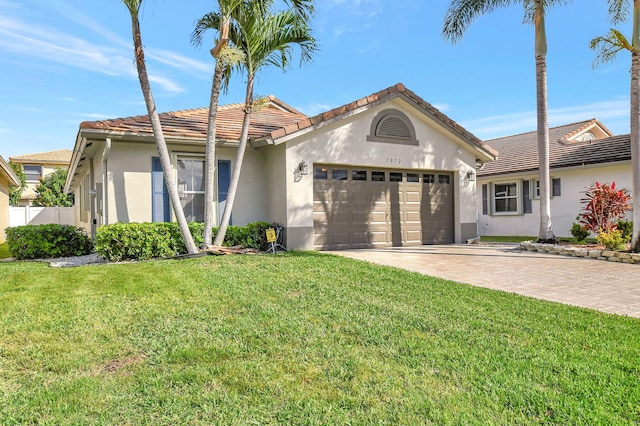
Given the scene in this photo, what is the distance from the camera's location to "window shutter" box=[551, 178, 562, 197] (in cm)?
1693

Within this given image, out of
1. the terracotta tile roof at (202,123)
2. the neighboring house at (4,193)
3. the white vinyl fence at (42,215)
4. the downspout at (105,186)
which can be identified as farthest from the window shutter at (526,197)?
the white vinyl fence at (42,215)

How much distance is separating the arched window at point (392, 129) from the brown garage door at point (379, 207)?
0.98 meters

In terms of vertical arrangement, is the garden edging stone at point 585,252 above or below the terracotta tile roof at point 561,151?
below

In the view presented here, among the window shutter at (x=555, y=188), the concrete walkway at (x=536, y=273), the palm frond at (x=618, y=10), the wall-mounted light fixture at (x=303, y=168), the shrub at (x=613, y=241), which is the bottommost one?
the concrete walkway at (x=536, y=273)

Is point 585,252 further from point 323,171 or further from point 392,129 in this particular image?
point 323,171

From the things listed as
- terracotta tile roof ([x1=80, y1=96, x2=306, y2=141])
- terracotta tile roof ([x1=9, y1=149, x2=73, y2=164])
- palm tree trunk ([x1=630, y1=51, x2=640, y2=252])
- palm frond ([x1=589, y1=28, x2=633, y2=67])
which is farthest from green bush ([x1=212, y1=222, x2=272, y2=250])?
terracotta tile roof ([x1=9, y1=149, x2=73, y2=164])

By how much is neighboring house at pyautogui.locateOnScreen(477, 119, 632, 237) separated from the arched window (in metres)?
7.67

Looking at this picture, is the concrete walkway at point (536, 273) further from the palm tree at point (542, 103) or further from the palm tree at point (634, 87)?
the palm tree at point (634, 87)

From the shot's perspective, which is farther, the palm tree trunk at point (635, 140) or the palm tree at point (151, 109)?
the palm tree trunk at point (635, 140)

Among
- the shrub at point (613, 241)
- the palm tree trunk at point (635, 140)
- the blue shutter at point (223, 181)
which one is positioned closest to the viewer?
the palm tree trunk at point (635, 140)

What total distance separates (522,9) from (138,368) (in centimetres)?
1440

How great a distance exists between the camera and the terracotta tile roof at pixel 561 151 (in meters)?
15.3

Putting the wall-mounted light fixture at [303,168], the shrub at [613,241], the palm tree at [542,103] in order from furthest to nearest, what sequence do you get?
1. the palm tree at [542,103]
2. the wall-mounted light fixture at [303,168]
3. the shrub at [613,241]

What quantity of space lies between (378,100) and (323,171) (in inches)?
105
